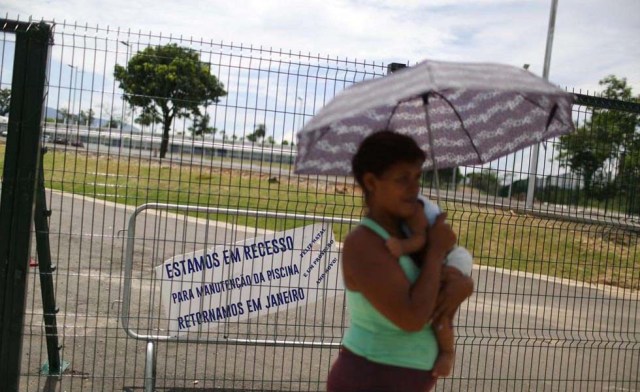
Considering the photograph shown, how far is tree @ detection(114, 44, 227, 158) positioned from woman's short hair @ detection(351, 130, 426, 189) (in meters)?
2.41

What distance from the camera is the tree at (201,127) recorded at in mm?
4922

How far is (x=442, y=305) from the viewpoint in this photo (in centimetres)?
245

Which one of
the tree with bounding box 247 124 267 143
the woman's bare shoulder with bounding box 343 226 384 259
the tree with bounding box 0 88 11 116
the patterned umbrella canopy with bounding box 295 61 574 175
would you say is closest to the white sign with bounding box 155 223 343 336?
the tree with bounding box 247 124 267 143

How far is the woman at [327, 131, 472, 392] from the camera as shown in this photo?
229cm

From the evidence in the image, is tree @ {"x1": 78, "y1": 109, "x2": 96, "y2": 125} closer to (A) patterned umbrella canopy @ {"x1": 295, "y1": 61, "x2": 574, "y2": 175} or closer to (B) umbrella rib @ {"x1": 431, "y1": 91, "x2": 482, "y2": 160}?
(A) patterned umbrella canopy @ {"x1": 295, "y1": 61, "x2": 574, "y2": 175}

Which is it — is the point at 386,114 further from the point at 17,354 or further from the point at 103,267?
the point at 103,267

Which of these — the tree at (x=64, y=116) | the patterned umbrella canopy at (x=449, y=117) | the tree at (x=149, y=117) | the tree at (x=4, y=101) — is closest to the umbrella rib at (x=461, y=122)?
the patterned umbrella canopy at (x=449, y=117)

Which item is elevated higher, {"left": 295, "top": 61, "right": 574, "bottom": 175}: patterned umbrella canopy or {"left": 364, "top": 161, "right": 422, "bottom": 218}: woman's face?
{"left": 295, "top": 61, "right": 574, "bottom": 175}: patterned umbrella canopy

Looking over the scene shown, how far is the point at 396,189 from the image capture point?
2.44 meters

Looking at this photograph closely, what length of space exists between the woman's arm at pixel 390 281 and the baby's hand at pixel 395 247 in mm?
15

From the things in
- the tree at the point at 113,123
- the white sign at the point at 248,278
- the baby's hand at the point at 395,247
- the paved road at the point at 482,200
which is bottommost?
the white sign at the point at 248,278

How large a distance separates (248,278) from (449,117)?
105 inches

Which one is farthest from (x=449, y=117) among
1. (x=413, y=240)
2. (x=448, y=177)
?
(x=448, y=177)

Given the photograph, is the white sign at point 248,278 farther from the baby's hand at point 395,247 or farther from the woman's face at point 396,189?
the baby's hand at point 395,247
